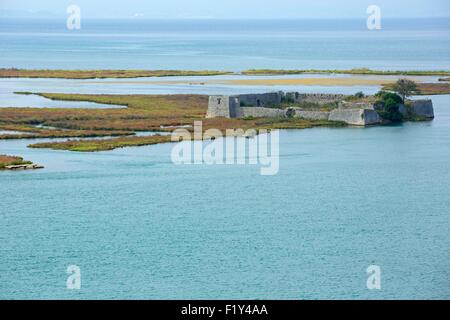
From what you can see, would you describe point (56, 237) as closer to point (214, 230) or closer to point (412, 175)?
point (214, 230)

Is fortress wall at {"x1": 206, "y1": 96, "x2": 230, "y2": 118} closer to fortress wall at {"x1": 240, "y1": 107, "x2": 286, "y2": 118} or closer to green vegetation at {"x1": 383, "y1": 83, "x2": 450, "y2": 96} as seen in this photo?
fortress wall at {"x1": 240, "y1": 107, "x2": 286, "y2": 118}

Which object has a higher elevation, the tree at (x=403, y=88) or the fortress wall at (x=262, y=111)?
the tree at (x=403, y=88)

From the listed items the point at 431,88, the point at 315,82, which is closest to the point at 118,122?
the point at 431,88

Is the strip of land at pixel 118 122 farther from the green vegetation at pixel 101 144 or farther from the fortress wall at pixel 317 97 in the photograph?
the fortress wall at pixel 317 97

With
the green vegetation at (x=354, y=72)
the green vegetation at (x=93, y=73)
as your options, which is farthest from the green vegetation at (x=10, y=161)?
the green vegetation at (x=354, y=72)

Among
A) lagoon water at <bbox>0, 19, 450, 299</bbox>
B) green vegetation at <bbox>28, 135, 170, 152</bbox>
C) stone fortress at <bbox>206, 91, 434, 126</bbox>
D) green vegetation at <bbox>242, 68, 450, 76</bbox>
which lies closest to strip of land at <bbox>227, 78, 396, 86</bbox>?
green vegetation at <bbox>242, 68, 450, 76</bbox>

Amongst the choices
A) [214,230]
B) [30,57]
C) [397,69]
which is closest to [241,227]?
[214,230]

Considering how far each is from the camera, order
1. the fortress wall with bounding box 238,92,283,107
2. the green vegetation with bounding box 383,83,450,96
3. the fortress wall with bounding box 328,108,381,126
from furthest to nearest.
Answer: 1. the green vegetation with bounding box 383,83,450,96
2. the fortress wall with bounding box 238,92,283,107
3. the fortress wall with bounding box 328,108,381,126
